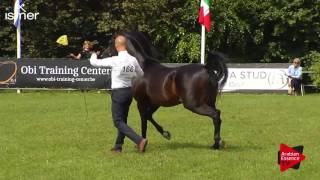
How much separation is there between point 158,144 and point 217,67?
1.87 meters

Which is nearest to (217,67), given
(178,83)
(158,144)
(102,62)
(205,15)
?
(178,83)

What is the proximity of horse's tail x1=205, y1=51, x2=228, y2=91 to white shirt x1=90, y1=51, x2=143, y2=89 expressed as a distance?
4.52 ft

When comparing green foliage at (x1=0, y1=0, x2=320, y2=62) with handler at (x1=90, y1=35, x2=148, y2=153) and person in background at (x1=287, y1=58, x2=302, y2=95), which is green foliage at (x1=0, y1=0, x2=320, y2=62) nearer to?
person in background at (x1=287, y1=58, x2=302, y2=95)

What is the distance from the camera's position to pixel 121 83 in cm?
1041

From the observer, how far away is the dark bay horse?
10844 millimetres

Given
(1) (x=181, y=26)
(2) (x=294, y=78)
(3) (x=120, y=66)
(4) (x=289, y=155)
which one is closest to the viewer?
(4) (x=289, y=155)

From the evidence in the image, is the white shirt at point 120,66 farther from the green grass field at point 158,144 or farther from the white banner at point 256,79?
the white banner at point 256,79

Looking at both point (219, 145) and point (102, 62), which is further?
point (219, 145)

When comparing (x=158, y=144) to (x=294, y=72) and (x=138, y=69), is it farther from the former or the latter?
(x=294, y=72)

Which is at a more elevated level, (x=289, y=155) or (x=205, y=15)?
(x=205, y=15)

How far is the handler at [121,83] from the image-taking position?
33.9 feet

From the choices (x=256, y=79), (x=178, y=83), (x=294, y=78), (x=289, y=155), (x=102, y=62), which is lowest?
(x=256, y=79)

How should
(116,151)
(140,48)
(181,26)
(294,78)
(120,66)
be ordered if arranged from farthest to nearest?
(181,26) < (294,78) < (140,48) < (116,151) < (120,66)

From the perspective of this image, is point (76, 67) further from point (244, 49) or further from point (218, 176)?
point (218, 176)
